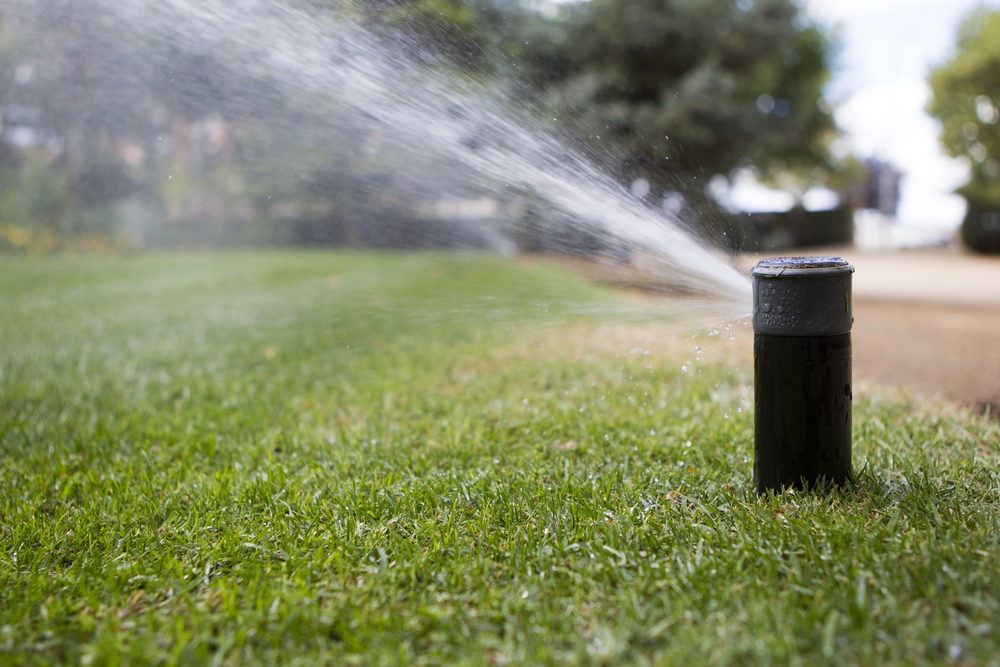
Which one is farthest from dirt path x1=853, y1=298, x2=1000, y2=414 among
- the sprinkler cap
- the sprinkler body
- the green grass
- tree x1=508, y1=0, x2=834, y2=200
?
tree x1=508, y1=0, x2=834, y2=200

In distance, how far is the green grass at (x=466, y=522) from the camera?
1.76 m

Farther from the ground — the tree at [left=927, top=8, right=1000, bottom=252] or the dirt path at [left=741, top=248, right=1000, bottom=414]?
the tree at [left=927, top=8, right=1000, bottom=252]

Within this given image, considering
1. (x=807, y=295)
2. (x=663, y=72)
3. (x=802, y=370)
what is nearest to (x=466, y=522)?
(x=802, y=370)

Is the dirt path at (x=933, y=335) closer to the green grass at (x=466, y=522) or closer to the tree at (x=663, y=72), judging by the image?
the green grass at (x=466, y=522)

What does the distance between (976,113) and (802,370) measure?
21.6 m

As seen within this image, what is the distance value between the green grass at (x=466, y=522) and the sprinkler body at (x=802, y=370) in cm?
13

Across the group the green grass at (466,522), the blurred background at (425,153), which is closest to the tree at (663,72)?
Result: the blurred background at (425,153)

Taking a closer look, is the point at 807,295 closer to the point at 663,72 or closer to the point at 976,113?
the point at 663,72

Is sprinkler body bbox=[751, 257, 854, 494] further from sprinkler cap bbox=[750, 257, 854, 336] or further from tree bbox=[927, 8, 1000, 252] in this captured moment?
tree bbox=[927, 8, 1000, 252]

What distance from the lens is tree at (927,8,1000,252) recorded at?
59.2 feet

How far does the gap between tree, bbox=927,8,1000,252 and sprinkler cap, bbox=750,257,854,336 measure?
61.5 feet

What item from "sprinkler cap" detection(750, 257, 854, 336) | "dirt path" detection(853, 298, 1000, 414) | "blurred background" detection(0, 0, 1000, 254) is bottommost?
"dirt path" detection(853, 298, 1000, 414)

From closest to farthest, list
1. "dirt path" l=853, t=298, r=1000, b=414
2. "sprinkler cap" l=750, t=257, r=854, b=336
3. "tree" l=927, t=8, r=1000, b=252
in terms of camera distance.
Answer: "sprinkler cap" l=750, t=257, r=854, b=336
"dirt path" l=853, t=298, r=1000, b=414
"tree" l=927, t=8, r=1000, b=252

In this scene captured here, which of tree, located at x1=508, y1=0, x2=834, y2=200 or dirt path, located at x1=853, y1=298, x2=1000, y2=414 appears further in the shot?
tree, located at x1=508, y1=0, x2=834, y2=200
